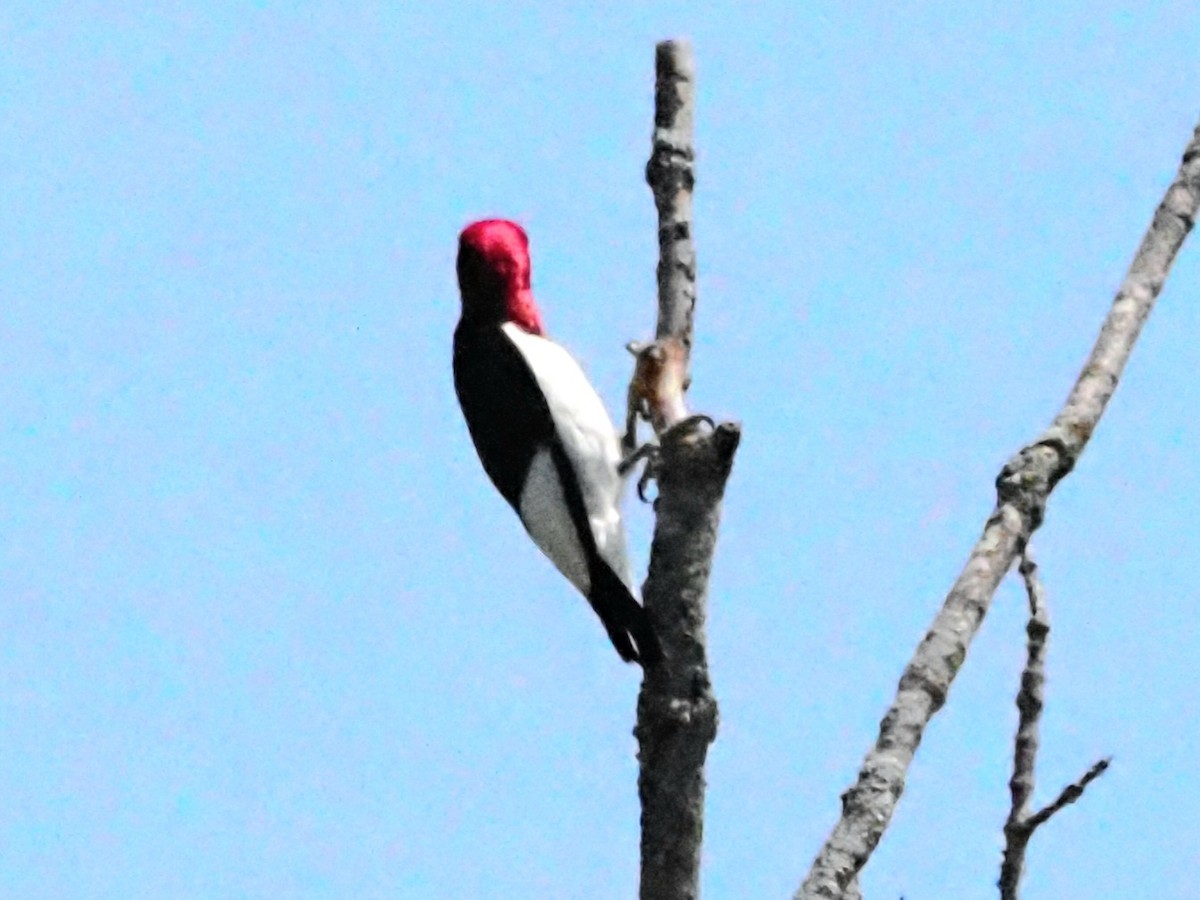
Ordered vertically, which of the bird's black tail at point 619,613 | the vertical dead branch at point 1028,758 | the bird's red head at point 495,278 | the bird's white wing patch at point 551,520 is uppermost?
the bird's red head at point 495,278

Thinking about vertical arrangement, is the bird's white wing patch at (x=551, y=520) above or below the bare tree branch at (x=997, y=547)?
above

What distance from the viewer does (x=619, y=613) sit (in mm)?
5203

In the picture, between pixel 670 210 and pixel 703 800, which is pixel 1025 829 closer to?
pixel 703 800

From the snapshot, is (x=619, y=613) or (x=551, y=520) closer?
(x=619, y=613)

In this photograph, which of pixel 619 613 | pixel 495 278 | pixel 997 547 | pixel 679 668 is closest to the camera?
pixel 997 547

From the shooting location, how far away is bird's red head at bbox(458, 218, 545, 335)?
6219 mm

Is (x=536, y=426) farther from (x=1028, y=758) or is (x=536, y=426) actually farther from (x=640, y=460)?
(x=1028, y=758)

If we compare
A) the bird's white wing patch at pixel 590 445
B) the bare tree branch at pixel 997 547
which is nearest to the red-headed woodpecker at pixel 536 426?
the bird's white wing patch at pixel 590 445

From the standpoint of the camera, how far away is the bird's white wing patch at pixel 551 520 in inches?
224

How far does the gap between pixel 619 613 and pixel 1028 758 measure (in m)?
1.71

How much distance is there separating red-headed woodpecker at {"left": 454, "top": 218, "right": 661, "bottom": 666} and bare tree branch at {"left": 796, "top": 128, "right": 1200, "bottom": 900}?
5.80 feet

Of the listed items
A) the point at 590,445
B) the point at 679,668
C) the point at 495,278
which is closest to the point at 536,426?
the point at 590,445

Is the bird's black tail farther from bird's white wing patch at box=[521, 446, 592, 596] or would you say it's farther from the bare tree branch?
the bare tree branch

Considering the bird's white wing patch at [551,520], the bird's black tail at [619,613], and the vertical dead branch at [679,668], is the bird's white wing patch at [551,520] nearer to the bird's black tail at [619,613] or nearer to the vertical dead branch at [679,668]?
the bird's black tail at [619,613]
